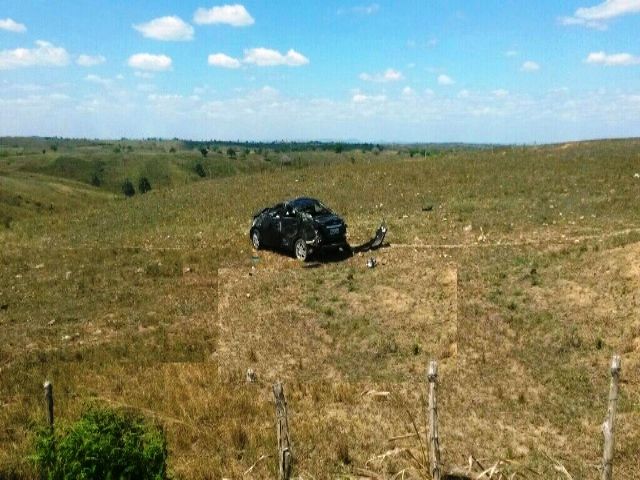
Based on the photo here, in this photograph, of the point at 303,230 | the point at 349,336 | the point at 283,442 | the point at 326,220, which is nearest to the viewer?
the point at 283,442

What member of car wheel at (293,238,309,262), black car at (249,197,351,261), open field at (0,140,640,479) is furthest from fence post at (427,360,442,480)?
car wheel at (293,238,309,262)

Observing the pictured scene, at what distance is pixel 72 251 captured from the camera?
78.7 ft

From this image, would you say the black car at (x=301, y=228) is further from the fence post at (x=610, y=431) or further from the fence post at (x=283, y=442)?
the fence post at (x=610, y=431)

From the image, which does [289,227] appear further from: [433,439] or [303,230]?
[433,439]

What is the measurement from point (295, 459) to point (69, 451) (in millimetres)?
3432

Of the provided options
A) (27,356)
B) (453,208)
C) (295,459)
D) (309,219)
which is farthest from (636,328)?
(453,208)

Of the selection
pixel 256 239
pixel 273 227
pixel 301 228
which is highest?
pixel 301 228

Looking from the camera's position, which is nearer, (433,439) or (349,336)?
(433,439)

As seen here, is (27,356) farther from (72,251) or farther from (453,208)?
(453,208)

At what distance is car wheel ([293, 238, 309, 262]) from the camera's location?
781 inches

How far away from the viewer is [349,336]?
13.2 metres

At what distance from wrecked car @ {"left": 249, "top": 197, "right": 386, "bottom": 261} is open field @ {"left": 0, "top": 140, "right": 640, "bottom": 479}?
64 centimetres

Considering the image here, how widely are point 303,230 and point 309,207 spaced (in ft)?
3.82

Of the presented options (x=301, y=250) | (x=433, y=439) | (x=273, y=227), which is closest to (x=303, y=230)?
(x=301, y=250)
